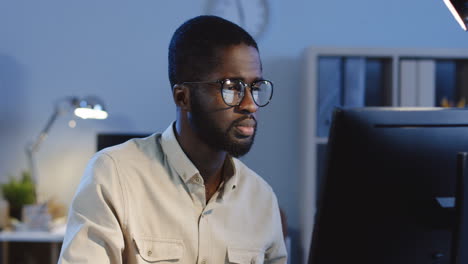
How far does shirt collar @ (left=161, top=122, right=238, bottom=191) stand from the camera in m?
Answer: 1.25

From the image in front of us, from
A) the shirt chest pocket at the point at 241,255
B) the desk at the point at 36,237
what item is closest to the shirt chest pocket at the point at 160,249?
the shirt chest pocket at the point at 241,255

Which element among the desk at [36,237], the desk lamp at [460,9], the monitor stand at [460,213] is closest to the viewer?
the monitor stand at [460,213]

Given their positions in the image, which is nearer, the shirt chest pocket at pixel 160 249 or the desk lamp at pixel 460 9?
the desk lamp at pixel 460 9

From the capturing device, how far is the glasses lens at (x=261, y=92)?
1.21 meters

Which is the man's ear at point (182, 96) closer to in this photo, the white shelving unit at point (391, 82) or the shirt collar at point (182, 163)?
the shirt collar at point (182, 163)

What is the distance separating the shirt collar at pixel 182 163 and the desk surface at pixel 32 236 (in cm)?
154

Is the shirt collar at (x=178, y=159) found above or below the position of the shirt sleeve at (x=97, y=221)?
above

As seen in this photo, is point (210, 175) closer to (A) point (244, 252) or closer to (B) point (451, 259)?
(A) point (244, 252)

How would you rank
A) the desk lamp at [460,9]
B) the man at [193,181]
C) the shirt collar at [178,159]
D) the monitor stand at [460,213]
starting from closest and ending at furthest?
the monitor stand at [460,213]
the desk lamp at [460,9]
the man at [193,181]
the shirt collar at [178,159]

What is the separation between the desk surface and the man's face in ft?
5.35

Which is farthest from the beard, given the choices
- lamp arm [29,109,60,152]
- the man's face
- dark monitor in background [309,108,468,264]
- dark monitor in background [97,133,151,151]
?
lamp arm [29,109,60,152]

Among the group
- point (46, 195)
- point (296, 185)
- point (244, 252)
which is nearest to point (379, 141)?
point (244, 252)

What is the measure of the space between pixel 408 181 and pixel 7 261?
249 centimetres

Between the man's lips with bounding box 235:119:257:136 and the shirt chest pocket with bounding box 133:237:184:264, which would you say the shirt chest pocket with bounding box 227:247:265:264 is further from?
the man's lips with bounding box 235:119:257:136
